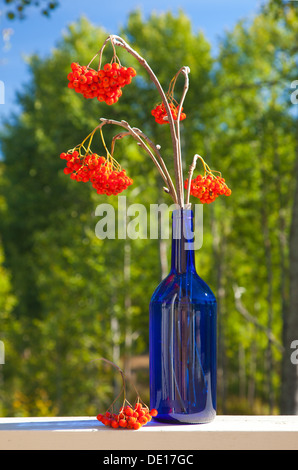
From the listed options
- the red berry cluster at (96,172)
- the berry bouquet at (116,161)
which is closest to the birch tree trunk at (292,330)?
the berry bouquet at (116,161)

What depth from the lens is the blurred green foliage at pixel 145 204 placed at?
7.27 m

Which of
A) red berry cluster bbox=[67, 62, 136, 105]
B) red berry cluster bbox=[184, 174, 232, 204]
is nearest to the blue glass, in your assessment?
red berry cluster bbox=[184, 174, 232, 204]

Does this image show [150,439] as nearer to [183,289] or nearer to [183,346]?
[183,346]

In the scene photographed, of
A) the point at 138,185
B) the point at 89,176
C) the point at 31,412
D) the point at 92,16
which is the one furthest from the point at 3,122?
the point at 89,176

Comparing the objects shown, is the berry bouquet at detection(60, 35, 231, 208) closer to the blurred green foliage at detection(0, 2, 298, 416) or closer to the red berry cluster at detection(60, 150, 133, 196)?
the red berry cluster at detection(60, 150, 133, 196)

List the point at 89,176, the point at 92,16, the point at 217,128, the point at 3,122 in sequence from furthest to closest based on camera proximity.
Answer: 1. the point at 3,122
2. the point at 92,16
3. the point at 217,128
4. the point at 89,176

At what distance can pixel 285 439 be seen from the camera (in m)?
1.00

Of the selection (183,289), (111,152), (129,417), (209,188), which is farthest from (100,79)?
(129,417)

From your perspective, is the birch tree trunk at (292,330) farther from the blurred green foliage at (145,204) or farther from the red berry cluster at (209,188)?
the blurred green foliage at (145,204)

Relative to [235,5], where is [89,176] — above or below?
below

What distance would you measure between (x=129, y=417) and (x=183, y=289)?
0.25 metres

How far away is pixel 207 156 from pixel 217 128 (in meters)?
0.43
